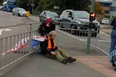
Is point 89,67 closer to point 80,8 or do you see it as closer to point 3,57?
point 3,57

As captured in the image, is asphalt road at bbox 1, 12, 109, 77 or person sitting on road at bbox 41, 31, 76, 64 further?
person sitting on road at bbox 41, 31, 76, 64

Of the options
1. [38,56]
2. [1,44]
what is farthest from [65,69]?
[1,44]

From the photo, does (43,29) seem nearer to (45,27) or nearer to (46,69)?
(45,27)

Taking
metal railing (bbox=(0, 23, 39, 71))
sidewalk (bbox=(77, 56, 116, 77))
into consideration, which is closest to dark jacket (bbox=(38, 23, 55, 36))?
metal railing (bbox=(0, 23, 39, 71))

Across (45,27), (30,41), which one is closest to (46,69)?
(30,41)

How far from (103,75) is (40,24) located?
11.1 feet

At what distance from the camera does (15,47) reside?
607 centimetres

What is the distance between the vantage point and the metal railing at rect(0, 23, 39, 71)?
206 inches

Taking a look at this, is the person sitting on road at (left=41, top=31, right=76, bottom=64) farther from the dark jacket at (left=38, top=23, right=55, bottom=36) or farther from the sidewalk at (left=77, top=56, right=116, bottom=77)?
the dark jacket at (left=38, top=23, right=55, bottom=36)

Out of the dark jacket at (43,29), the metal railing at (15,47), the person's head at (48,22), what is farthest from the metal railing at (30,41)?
the person's head at (48,22)

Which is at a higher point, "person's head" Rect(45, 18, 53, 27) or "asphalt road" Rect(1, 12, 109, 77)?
"person's head" Rect(45, 18, 53, 27)

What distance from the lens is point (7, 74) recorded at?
17.1 ft

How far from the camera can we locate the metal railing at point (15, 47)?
5223 mm

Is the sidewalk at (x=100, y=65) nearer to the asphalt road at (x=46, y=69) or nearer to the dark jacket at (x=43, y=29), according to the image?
the asphalt road at (x=46, y=69)
